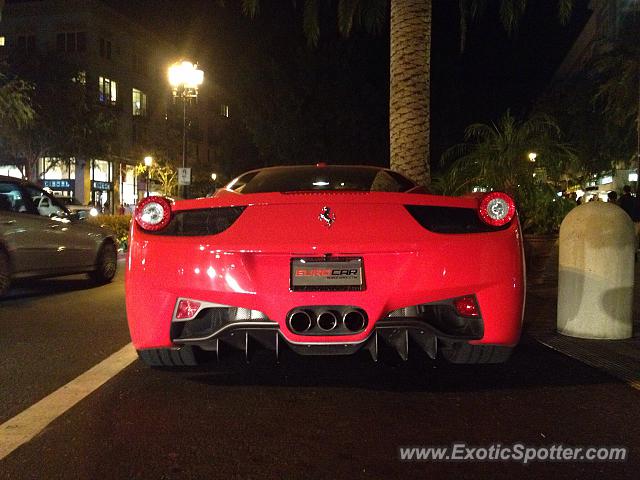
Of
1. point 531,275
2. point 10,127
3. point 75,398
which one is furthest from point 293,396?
point 10,127

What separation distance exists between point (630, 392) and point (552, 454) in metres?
1.31

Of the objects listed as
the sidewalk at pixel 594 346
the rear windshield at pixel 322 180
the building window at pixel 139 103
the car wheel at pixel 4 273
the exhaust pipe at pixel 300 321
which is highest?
the building window at pixel 139 103

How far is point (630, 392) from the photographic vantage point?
166 inches

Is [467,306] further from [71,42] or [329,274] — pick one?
[71,42]

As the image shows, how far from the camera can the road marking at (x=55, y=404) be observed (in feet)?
11.2

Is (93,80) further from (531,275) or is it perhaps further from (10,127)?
(531,275)

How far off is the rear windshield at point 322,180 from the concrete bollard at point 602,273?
1.61m

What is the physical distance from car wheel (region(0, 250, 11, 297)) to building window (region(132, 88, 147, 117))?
151ft

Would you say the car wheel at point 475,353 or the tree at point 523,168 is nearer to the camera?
the car wheel at point 475,353

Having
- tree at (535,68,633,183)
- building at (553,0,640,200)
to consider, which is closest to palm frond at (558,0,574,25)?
tree at (535,68,633,183)

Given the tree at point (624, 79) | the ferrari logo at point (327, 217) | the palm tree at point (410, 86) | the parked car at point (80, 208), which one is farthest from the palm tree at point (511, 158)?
the tree at point (624, 79)

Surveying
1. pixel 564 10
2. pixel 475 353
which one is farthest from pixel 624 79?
pixel 475 353

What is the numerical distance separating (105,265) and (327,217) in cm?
764

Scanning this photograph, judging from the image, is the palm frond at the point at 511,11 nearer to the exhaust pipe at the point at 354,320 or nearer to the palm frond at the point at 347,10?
the palm frond at the point at 347,10
